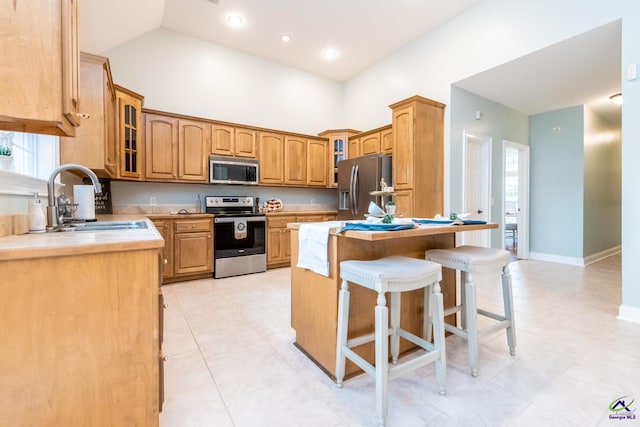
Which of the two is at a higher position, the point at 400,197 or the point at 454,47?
the point at 454,47

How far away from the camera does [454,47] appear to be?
3895 millimetres

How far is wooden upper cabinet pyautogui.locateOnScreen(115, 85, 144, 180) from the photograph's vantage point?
327 cm

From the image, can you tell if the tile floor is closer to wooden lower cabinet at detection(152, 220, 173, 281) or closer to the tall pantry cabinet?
wooden lower cabinet at detection(152, 220, 173, 281)

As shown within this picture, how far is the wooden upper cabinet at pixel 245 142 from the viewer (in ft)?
14.3

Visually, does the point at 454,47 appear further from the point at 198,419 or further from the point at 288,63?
the point at 198,419

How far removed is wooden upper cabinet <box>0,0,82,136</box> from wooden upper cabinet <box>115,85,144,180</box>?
2542mm

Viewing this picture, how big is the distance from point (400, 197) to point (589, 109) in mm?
3786

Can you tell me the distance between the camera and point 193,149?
13.2 feet

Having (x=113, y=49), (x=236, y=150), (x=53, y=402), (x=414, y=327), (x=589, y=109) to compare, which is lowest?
(x=414, y=327)

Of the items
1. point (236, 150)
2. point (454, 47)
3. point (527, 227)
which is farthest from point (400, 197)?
point (527, 227)

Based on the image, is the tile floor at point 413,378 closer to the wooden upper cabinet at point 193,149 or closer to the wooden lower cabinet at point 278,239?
the wooden lower cabinet at point 278,239

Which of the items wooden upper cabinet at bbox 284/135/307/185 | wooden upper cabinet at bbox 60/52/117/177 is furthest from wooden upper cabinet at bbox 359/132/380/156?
wooden upper cabinet at bbox 60/52/117/177

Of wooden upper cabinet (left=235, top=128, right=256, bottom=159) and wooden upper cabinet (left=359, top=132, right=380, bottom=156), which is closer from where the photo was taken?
wooden upper cabinet (left=235, top=128, right=256, bottom=159)

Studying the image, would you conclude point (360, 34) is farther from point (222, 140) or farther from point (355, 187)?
point (222, 140)
